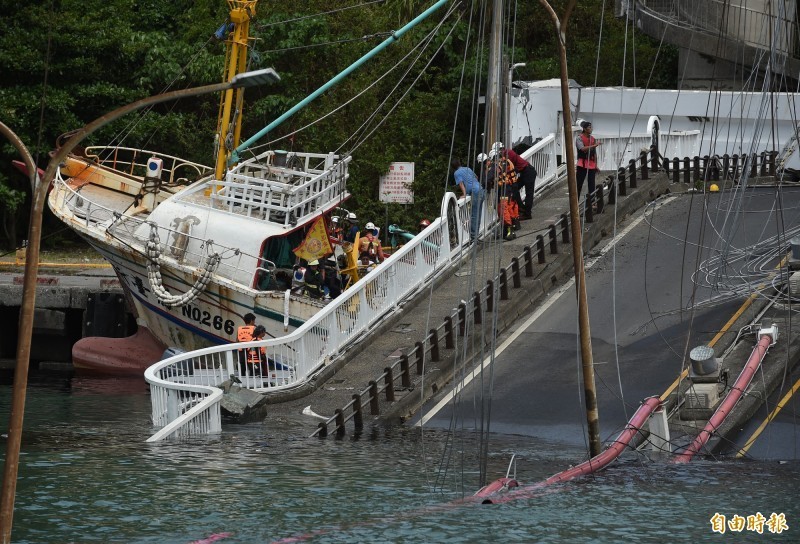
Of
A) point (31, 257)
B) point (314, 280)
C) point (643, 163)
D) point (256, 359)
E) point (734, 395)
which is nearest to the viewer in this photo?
point (31, 257)

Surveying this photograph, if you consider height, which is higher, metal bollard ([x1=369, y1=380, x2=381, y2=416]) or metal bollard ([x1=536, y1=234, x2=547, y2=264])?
metal bollard ([x1=536, y1=234, x2=547, y2=264])

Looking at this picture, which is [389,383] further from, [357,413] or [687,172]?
[687,172]

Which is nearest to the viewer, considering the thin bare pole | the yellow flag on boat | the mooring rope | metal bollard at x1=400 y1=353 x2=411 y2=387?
the thin bare pole

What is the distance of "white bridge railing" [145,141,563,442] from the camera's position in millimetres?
19734

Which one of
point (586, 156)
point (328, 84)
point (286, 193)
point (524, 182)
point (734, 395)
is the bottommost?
point (734, 395)

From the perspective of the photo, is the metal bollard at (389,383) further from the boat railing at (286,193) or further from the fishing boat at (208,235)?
the boat railing at (286,193)

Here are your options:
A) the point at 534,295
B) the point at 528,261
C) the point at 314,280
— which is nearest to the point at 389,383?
the point at 534,295

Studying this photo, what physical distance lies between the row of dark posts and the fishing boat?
160 inches

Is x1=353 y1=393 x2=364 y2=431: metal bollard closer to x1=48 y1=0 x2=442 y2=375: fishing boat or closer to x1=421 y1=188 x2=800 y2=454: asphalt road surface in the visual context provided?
x1=421 y1=188 x2=800 y2=454: asphalt road surface

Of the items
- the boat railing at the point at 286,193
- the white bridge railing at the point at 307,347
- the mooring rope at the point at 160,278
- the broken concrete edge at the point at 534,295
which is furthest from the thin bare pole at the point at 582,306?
the mooring rope at the point at 160,278

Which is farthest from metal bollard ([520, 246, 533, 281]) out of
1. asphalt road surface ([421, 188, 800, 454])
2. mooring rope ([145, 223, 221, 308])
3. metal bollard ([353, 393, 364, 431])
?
mooring rope ([145, 223, 221, 308])

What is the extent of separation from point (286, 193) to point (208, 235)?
1855 millimetres

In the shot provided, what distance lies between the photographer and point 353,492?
1570cm

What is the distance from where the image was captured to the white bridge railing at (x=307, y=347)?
19.7 m
